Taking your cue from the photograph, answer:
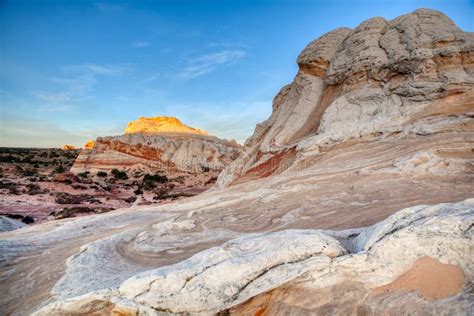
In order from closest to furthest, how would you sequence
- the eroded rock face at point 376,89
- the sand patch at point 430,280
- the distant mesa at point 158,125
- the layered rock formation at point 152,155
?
the sand patch at point 430,280, the eroded rock face at point 376,89, the layered rock formation at point 152,155, the distant mesa at point 158,125

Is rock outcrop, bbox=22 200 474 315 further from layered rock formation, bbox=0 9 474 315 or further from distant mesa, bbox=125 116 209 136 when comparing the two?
distant mesa, bbox=125 116 209 136

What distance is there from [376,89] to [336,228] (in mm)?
8667

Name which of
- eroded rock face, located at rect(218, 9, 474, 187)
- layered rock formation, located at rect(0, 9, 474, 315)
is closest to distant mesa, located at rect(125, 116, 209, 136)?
eroded rock face, located at rect(218, 9, 474, 187)

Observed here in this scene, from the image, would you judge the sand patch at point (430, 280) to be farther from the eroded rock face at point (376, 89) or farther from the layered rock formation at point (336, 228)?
the eroded rock face at point (376, 89)

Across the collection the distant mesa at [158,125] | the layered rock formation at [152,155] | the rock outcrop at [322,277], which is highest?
the distant mesa at [158,125]

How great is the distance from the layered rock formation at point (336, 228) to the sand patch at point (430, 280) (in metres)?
0.01

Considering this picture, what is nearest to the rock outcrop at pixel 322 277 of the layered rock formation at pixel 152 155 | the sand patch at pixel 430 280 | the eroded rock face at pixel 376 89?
the sand patch at pixel 430 280

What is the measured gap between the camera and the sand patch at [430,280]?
2.55 metres

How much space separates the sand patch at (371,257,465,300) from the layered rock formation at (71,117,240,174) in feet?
134

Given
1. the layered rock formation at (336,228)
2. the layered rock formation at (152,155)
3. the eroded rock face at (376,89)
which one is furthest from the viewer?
the layered rock formation at (152,155)

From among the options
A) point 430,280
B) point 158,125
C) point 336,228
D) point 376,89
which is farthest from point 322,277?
point 158,125

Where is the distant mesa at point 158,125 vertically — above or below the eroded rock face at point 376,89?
above

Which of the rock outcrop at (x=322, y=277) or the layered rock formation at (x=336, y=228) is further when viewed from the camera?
the layered rock formation at (x=336, y=228)

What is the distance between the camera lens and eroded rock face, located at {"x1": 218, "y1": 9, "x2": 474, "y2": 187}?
916cm
